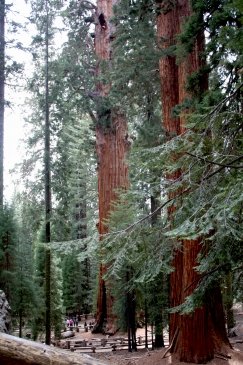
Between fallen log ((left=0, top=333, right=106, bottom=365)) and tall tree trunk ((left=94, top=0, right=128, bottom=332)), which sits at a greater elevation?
tall tree trunk ((left=94, top=0, right=128, bottom=332))

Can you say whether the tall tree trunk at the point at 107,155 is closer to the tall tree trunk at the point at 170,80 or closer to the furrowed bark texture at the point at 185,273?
the tall tree trunk at the point at 170,80

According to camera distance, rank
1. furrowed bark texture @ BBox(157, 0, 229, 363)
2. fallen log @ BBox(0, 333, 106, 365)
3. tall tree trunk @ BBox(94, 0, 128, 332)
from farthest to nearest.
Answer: tall tree trunk @ BBox(94, 0, 128, 332) → furrowed bark texture @ BBox(157, 0, 229, 363) → fallen log @ BBox(0, 333, 106, 365)

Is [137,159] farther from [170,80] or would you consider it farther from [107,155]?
[107,155]

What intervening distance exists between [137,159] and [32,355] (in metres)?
4.45

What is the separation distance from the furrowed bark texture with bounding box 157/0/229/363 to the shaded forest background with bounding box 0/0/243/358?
0.23ft

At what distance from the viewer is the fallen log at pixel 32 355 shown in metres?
2.45

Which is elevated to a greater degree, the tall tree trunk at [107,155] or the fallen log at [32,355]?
the tall tree trunk at [107,155]

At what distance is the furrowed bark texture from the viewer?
748cm

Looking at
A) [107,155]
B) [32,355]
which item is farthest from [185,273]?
[107,155]

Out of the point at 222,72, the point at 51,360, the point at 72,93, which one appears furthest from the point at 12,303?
the point at 51,360

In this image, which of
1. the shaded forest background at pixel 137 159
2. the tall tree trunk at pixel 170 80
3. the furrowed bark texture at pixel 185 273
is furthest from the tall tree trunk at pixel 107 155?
the furrowed bark texture at pixel 185 273

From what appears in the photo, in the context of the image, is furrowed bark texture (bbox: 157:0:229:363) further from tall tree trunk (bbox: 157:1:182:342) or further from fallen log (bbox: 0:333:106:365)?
fallen log (bbox: 0:333:106:365)

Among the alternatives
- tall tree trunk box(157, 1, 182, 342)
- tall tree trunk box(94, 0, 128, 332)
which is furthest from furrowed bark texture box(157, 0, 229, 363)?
tall tree trunk box(94, 0, 128, 332)

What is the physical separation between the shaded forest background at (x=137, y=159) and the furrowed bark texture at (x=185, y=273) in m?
0.07
